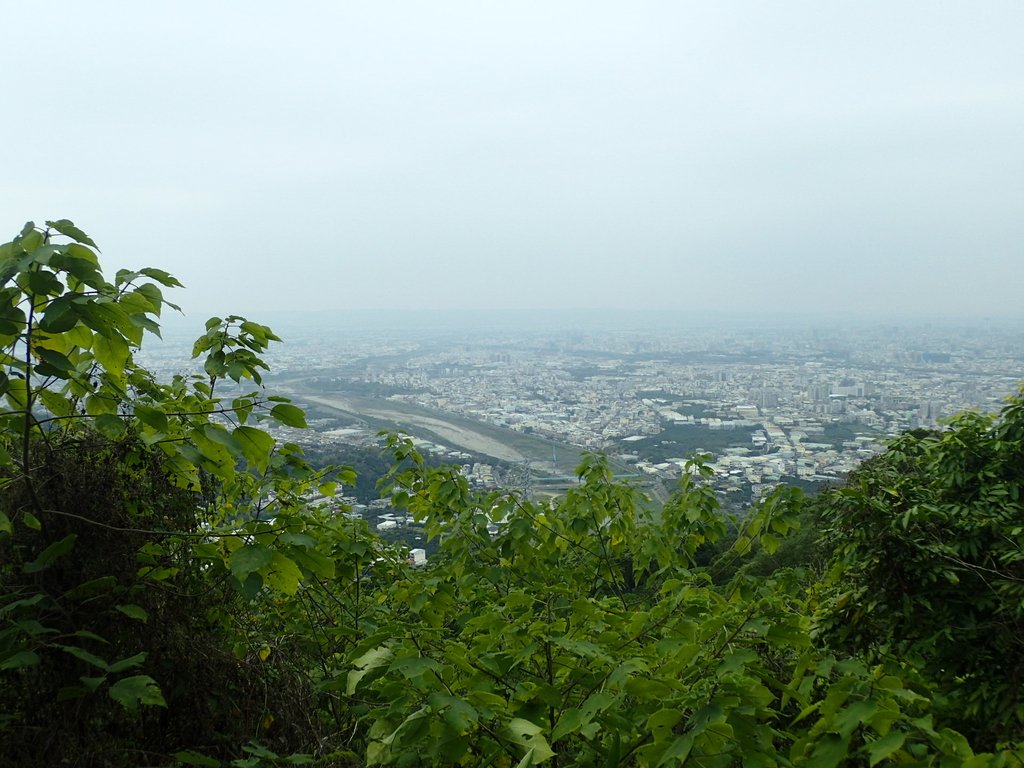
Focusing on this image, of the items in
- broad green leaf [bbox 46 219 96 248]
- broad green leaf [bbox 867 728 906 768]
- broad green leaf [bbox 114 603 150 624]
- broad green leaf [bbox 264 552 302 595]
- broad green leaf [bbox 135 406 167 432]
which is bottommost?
broad green leaf [bbox 114 603 150 624]

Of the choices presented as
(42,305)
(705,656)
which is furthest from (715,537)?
(42,305)

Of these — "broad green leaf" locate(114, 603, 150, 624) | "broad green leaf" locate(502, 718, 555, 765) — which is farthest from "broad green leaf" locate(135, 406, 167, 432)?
"broad green leaf" locate(502, 718, 555, 765)

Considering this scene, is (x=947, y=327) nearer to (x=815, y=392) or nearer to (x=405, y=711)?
(x=815, y=392)

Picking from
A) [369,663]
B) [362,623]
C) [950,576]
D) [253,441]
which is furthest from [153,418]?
[950,576]

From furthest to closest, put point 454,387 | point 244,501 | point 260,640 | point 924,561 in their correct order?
point 454,387
point 244,501
point 924,561
point 260,640

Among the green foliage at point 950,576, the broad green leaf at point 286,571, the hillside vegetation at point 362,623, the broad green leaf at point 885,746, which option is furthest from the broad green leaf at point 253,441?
the green foliage at point 950,576

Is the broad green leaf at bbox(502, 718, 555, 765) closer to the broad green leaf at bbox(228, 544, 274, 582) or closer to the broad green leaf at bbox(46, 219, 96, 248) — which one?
the broad green leaf at bbox(228, 544, 274, 582)

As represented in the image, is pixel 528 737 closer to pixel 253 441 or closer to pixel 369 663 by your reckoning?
pixel 369 663

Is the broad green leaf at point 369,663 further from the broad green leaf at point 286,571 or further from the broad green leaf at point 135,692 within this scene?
the broad green leaf at point 135,692
